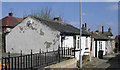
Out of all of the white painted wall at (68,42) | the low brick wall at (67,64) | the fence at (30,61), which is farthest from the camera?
the white painted wall at (68,42)

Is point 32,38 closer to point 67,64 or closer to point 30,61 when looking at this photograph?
point 30,61

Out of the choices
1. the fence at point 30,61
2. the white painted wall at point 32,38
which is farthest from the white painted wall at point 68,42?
the fence at point 30,61

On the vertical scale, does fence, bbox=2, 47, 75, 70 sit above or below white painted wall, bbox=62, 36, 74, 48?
below

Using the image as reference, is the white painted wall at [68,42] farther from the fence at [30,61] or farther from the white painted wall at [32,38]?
the fence at [30,61]

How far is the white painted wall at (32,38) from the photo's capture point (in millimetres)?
13031

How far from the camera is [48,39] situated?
13.2 metres

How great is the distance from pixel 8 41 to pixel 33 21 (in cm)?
410

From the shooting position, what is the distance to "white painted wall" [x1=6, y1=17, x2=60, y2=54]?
13031 millimetres

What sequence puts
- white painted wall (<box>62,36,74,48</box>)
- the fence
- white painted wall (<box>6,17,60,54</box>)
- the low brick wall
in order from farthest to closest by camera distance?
white painted wall (<box>62,36,74,48</box>) → white painted wall (<box>6,17,60,54</box>) → the low brick wall → the fence

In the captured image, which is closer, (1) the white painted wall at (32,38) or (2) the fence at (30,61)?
(2) the fence at (30,61)

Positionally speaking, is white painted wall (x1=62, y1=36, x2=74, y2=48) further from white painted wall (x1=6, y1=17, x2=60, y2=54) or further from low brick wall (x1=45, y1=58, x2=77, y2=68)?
low brick wall (x1=45, y1=58, x2=77, y2=68)

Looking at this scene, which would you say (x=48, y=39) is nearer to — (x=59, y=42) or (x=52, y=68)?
(x=59, y=42)

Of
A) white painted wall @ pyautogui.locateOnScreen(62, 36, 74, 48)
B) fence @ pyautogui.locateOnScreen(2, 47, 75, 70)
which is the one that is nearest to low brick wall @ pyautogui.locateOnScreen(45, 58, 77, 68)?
fence @ pyautogui.locateOnScreen(2, 47, 75, 70)

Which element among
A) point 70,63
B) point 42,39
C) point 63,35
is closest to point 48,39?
point 42,39
